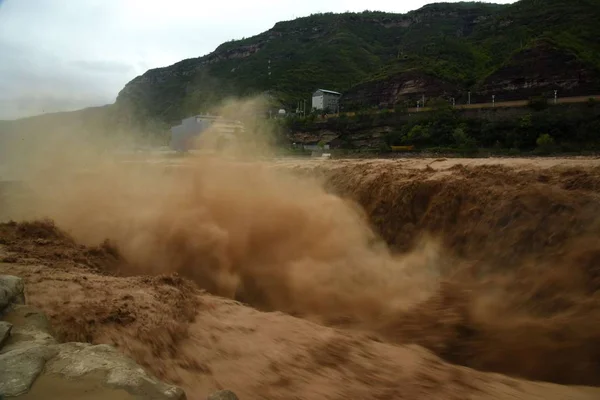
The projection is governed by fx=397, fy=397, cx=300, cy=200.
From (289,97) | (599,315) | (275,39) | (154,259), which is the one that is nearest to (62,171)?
(154,259)

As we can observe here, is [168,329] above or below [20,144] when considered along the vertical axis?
below

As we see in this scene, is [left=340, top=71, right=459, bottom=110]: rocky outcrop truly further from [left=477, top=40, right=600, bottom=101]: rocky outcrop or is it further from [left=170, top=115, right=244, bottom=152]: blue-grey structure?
[left=170, top=115, right=244, bottom=152]: blue-grey structure

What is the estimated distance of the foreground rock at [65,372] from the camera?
2502 mm

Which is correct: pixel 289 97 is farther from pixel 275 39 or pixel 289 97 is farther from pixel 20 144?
pixel 20 144

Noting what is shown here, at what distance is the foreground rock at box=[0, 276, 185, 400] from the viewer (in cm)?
250

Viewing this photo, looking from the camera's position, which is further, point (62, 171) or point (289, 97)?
point (289, 97)

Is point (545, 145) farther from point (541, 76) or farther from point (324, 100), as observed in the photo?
point (324, 100)

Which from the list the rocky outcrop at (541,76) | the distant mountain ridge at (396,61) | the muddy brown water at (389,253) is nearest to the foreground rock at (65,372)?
the muddy brown water at (389,253)

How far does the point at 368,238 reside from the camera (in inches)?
387

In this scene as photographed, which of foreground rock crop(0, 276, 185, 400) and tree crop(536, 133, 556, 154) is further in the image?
tree crop(536, 133, 556, 154)

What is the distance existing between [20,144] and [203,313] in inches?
612

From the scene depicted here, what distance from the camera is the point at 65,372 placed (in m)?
2.70

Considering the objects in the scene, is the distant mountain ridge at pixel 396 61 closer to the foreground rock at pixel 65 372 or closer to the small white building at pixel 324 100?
the small white building at pixel 324 100

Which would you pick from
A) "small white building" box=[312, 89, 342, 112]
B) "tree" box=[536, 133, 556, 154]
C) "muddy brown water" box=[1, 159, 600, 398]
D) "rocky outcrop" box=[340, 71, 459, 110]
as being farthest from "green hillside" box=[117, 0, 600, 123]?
"muddy brown water" box=[1, 159, 600, 398]
